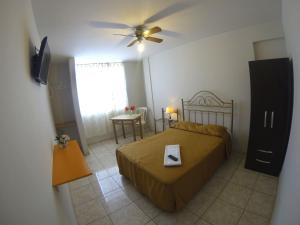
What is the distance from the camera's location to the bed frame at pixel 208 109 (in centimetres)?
330

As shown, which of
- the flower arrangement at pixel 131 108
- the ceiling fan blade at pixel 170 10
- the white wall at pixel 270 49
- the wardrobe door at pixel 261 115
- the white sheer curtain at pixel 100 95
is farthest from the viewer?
the flower arrangement at pixel 131 108

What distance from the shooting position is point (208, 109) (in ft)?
11.9

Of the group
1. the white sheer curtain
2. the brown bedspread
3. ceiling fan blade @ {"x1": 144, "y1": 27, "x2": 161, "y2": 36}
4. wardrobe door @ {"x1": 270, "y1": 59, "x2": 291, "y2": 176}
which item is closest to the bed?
the brown bedspread

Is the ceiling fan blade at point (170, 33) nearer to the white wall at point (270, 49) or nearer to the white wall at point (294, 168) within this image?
the white wall at point (270, 49)

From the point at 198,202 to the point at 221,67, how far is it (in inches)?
103

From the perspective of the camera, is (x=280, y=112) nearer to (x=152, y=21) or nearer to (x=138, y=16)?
(x=152, y=21)

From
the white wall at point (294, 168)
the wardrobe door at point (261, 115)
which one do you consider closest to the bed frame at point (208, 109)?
the wardrobe door at point (261, 115)

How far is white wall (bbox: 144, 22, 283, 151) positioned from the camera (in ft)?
9.19

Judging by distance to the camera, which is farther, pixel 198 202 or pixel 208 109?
pixel 208 109

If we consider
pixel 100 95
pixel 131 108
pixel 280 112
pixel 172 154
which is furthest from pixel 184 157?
pixel 100 95

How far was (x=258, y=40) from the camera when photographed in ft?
8.74

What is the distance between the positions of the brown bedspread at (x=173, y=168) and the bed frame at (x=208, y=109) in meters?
0.51

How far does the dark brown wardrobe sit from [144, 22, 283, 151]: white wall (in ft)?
1.83

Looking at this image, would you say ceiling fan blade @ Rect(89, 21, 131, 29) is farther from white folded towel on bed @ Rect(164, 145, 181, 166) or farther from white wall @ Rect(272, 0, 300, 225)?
white folded towel on bed @ Rect(164, 145, 181, 166)
